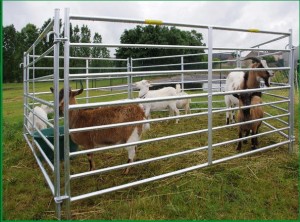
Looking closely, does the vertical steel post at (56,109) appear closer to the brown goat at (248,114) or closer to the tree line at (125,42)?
the brown goat at (248,114)

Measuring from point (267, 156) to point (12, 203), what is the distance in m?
4.29

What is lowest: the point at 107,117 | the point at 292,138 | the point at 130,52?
the point at 292,138

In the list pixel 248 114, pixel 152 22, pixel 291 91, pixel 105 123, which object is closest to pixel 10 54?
pixel 105 123

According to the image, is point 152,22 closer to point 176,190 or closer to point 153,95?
point 176,190

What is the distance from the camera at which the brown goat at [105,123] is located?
440cm

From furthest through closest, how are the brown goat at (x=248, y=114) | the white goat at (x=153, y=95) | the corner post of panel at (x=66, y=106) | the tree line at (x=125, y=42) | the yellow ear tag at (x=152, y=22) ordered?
the tree line at (x=125, y=42), the white goat at (x=153, y=95), the brown goat at (x=248, y=114), the yellow ear tag at (x=152, y=22), the corner post of panel at (x=66, y=106)

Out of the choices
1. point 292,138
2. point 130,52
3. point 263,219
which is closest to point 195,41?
point 130,52

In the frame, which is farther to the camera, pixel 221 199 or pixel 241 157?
pixel 241 157

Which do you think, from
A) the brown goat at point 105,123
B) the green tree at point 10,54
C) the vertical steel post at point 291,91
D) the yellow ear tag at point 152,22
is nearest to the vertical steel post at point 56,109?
the yellow ear tag at point 152,22

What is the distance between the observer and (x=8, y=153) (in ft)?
18.9

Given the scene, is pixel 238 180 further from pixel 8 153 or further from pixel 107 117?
pixel 8 153

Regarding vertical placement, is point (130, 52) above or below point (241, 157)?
above

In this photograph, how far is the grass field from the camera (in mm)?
3307

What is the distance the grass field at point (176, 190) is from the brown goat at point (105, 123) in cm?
52
